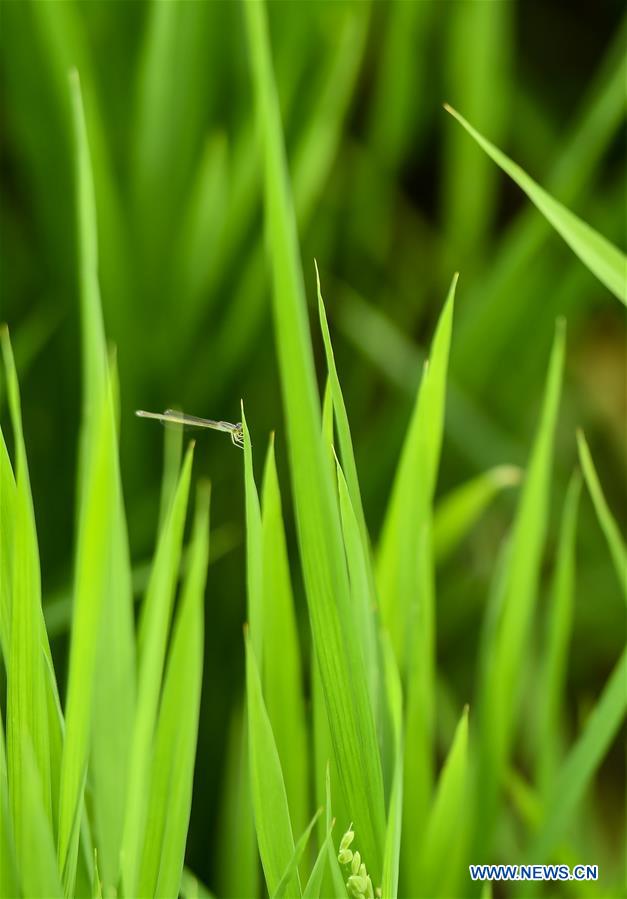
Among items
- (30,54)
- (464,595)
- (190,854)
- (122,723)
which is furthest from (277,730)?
(30,54)

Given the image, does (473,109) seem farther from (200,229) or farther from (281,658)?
(281,658)

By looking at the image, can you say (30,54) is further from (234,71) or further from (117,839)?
(117,839)

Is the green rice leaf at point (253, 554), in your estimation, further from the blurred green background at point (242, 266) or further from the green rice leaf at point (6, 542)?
the blurred green background at point (242, 266)

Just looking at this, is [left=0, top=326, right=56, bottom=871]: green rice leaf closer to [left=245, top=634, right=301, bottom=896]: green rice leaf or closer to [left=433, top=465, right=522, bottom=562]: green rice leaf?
[left=245, top=634, right=301, bottom=896]: green rice leaf

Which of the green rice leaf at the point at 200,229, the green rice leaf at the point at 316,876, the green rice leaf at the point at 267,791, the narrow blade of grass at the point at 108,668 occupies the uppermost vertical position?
the green rice leaf at the point at 200,229

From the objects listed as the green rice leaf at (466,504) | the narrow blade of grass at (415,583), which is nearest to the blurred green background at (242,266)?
the green rice leaf at (466,504)
